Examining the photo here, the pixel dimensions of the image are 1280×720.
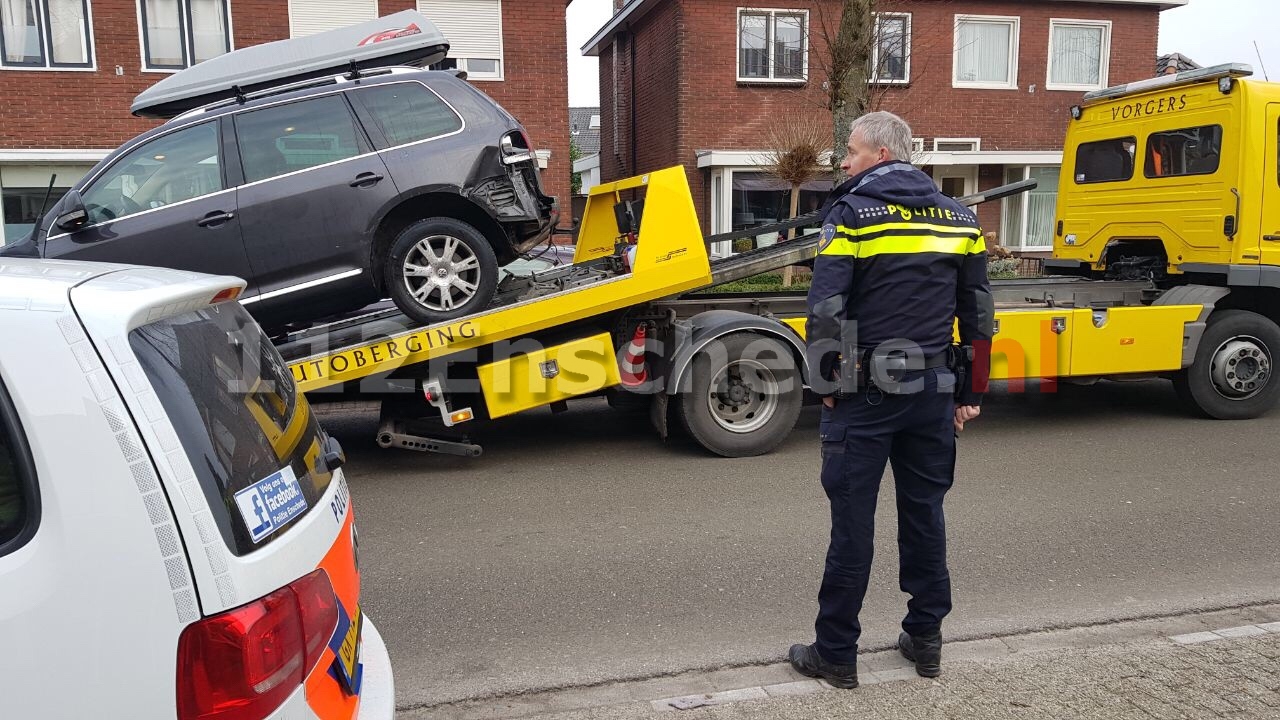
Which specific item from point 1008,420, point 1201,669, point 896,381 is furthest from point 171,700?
point 1008,420

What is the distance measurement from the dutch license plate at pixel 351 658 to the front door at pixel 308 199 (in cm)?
416

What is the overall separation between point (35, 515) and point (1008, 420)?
7.79m

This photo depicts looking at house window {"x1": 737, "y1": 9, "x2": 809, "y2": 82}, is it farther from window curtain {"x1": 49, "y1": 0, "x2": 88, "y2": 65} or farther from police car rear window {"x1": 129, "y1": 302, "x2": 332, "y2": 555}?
police car rear window {"x1": 129, "y1": 302, "x2": 332, "y2": 555}

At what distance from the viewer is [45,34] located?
15148 millimetres

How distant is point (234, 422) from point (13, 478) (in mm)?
404

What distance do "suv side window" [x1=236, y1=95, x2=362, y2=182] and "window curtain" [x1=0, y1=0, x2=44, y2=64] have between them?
11.7m

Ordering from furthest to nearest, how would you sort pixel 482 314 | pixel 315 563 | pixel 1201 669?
1. pixel 482 314
2. pixel 1201 669
3. pixel 315 563

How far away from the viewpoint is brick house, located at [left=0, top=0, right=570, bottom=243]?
1521 centimetres

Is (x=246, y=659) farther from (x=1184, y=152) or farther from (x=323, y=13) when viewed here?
(x=323, y=13)

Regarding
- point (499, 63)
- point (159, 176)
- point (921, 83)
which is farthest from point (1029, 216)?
point (159, 176)

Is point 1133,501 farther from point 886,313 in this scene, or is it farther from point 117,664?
point 117,664

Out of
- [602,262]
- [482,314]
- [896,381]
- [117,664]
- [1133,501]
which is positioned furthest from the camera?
[602,262]

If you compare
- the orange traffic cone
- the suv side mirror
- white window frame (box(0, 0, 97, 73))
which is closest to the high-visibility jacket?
the orange traffic cone

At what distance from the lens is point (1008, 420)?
8305 mm
